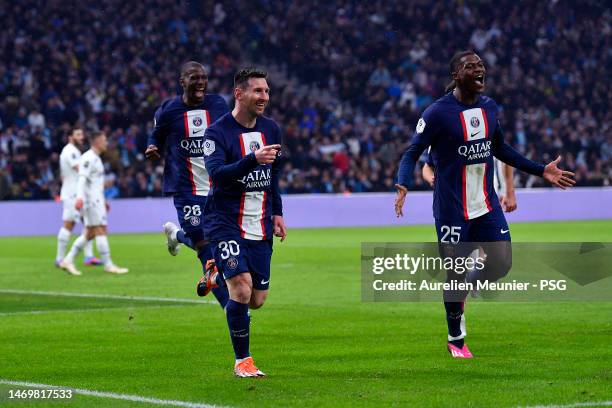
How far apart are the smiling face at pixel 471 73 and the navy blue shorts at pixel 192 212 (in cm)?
295

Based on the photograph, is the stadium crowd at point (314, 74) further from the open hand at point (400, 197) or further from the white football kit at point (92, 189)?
the open hand at point (400, 197)

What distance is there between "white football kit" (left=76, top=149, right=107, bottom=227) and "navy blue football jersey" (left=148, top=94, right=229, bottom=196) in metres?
7.87

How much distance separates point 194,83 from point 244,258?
3003 millimetres

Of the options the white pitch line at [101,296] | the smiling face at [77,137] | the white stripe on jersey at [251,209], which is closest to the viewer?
the white stripe on jersey at [251,209]

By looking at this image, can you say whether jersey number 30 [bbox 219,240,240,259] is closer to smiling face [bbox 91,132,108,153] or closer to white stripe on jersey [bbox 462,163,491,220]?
white stripe on jersey [bbox 462,163,491,220]

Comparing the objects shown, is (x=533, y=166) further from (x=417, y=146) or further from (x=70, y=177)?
(x=70, y=177)

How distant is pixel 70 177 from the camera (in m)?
20.4

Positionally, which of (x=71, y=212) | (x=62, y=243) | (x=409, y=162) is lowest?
(x=62, y=243)

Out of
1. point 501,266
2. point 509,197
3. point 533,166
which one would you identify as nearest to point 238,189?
point 501,266

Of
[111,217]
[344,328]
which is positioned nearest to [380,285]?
[344,328]

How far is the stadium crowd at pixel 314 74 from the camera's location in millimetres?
32719

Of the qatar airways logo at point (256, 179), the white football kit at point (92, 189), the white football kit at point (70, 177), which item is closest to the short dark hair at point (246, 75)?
the qatar airways logo at point (256, 179)

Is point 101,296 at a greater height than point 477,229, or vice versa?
point 477,229

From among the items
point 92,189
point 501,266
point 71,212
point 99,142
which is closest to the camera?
point 501,266
